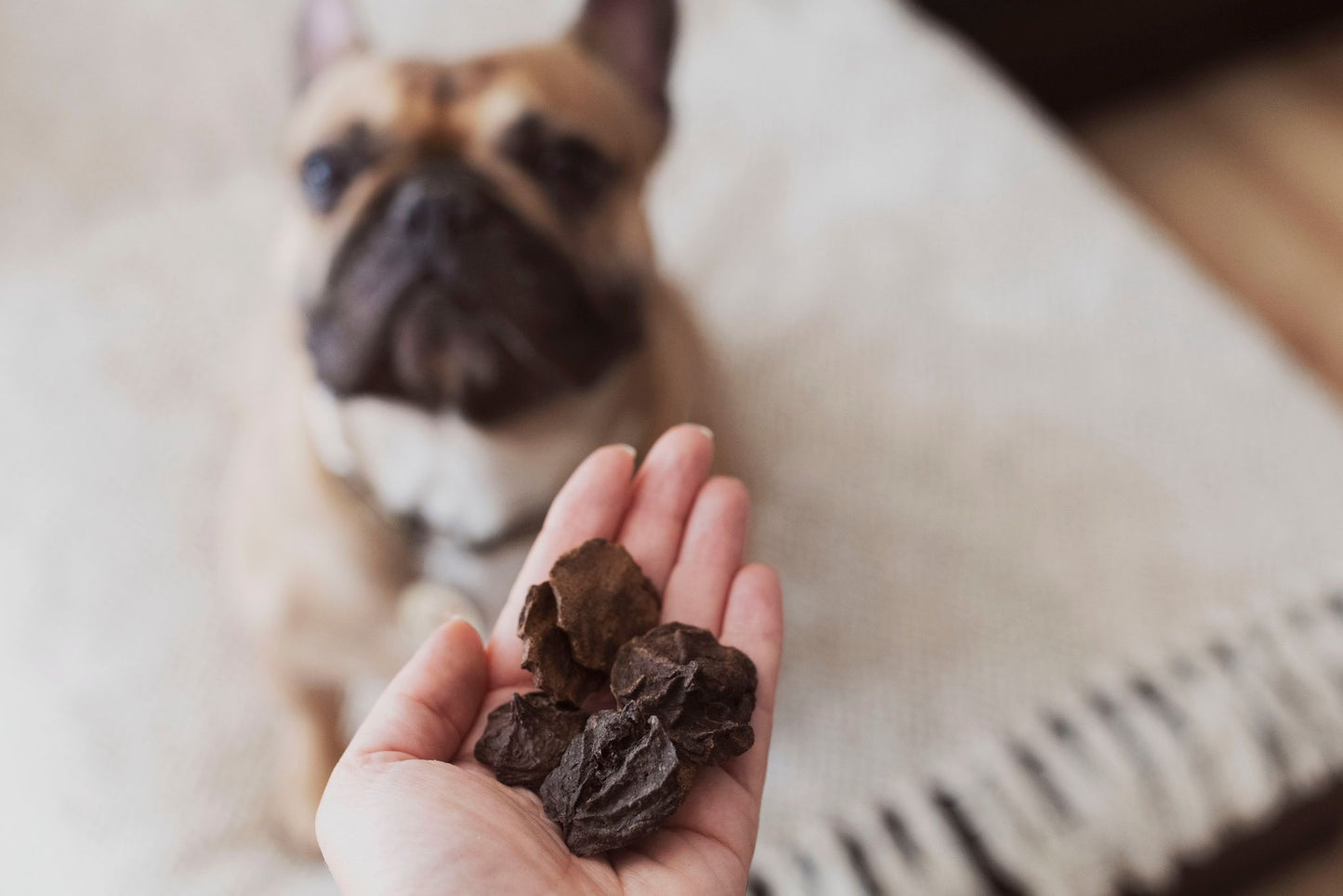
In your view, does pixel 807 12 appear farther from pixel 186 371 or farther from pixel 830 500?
pixel 186 371

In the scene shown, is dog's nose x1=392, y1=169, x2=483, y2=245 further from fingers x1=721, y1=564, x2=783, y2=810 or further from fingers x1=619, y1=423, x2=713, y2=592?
fingers x1=721, y1=564, x2=783, y2=810

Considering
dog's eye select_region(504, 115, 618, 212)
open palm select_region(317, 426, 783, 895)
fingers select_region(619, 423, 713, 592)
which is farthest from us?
dog's eye select_region(504, 115, 618, 212)

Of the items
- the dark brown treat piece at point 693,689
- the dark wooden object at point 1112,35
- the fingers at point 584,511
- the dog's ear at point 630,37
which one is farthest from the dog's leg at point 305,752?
the dark wooden object at point 1112,35

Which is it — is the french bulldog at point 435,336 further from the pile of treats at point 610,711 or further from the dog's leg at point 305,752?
the pile of treats at point 610,711

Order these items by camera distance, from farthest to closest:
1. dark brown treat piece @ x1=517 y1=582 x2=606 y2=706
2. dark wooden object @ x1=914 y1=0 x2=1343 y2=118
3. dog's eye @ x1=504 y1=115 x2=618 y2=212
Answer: dark wooden object @ x1=914 y1=0 x2=1343 y2=118 < dog's eye @ x1=504 y1=115 x2=618 y2=212 < dark brown treat piece @ x1=517 y1=582 x2=606 y2=706

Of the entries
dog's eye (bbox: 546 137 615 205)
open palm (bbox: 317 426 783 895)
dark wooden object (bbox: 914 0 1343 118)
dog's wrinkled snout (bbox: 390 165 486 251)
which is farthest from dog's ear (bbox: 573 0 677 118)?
dark wooden object (bbox: 914 0 1343 118)

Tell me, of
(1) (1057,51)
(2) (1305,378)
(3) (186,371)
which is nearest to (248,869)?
(3) (186,371)

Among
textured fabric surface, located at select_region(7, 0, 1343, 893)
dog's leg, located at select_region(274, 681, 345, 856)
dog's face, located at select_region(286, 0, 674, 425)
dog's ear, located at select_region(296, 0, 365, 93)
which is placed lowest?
dog's leg, located at select_region(274, 681, 345, 856)

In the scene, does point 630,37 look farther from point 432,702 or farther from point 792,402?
point 432,702
